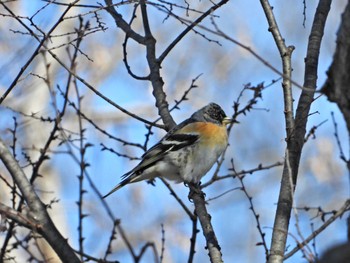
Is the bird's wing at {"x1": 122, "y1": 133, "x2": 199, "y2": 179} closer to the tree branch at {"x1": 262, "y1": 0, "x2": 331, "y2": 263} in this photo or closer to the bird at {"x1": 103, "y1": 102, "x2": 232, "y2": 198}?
the bird at {"x1": 103, "y1": 102, "x2": 232, "y2": 198}

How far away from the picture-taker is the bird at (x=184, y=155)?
607cm

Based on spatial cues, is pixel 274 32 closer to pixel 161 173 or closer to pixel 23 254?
pixel 161 173

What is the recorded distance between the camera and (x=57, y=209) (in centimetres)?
1104

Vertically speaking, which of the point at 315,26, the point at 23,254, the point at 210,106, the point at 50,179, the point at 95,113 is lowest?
the point at 315,26

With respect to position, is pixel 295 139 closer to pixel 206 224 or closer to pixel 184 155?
pixel 206 224

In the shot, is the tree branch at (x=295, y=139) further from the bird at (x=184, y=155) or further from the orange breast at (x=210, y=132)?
the orange breast at (x=210, y=132)

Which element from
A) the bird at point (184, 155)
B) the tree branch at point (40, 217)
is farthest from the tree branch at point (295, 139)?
the bird at point (184, 155)

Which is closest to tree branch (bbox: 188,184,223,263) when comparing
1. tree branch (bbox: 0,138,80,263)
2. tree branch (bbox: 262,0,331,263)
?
tree branch (bbox: 262,0,331,263)

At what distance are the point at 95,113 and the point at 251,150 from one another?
3.06 metres

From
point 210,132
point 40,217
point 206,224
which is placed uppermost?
point 210,132

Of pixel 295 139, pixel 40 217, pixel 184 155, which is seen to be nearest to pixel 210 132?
pixel 184 155

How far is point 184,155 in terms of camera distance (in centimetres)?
633

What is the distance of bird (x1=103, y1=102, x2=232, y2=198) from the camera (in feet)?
19.9

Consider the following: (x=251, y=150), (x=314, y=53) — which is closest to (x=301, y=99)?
(x=314, y=53)
